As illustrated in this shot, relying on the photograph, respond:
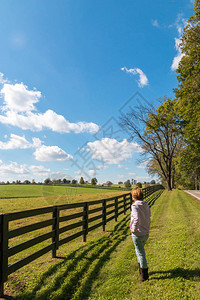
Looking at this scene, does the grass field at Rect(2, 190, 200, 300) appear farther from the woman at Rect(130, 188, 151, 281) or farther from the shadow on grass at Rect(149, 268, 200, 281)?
the woman at Rect(130, 188, 151, 281)

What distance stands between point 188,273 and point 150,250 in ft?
4.91

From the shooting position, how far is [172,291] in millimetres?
3174

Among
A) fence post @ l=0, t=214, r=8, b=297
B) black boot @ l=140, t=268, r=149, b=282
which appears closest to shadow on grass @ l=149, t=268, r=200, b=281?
black boot @ l=140, t=268, r=149, b=282

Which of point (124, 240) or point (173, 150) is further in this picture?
point (173, 150)

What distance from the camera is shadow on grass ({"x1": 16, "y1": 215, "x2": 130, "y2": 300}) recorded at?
3314 mm

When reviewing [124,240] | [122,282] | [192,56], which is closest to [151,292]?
[122,282]

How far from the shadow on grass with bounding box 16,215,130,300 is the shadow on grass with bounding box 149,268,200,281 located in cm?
129

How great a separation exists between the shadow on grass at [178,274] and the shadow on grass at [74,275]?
1290 millimetres

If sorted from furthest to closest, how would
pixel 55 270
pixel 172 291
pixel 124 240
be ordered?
pixel 124 240 → pixel 55 270 → pixel 172 291

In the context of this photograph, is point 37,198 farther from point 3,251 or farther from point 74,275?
point 3,251

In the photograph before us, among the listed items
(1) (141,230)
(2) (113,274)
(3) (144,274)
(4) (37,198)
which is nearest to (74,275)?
(2) (113,274)

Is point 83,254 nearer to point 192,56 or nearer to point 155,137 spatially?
point 192,56

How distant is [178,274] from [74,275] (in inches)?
82.1

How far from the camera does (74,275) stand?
3887 millimetres
